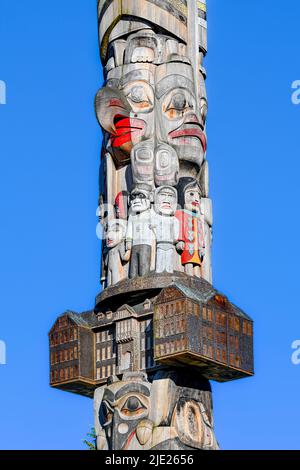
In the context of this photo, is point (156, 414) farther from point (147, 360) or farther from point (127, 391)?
point (147, 360)

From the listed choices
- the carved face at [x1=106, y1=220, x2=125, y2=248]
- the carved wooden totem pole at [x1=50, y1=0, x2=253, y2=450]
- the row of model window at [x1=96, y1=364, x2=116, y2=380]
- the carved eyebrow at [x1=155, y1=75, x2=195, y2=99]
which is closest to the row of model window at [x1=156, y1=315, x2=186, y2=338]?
the carved wooden totem pole at [x1=50, y1=0, x2=253, y2=450]

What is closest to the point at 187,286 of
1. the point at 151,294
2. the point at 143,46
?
the point at 151,294

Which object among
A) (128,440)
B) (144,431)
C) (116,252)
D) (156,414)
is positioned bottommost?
(128,440)

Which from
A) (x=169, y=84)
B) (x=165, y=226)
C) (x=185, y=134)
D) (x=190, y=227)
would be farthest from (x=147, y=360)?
(x=169, y=84)

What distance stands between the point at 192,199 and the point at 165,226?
94 centimetres

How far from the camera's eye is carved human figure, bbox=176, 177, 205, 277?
29078 millimetres

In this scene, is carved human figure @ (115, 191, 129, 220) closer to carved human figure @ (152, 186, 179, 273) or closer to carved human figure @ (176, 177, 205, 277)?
carved human figure @ (152, 186, 179, 273)

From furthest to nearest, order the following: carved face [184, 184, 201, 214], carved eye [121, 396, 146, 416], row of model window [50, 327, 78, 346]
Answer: carved face [184, 184, 201, 214]
row of model window [50, 327, 78, 346]
carved eye [121, 396, 146, 416]

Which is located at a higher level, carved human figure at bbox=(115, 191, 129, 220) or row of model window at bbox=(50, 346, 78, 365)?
carved human figure at bbox=(115, 191, 129, 220)

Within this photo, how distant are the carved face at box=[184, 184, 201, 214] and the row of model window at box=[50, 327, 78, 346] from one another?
3044mm

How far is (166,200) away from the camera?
29.3 m

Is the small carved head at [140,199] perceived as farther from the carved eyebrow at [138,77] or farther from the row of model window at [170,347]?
the row of model window at [170,347]

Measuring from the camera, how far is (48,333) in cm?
2939

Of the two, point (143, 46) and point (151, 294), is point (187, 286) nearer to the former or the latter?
point (151, 294)
